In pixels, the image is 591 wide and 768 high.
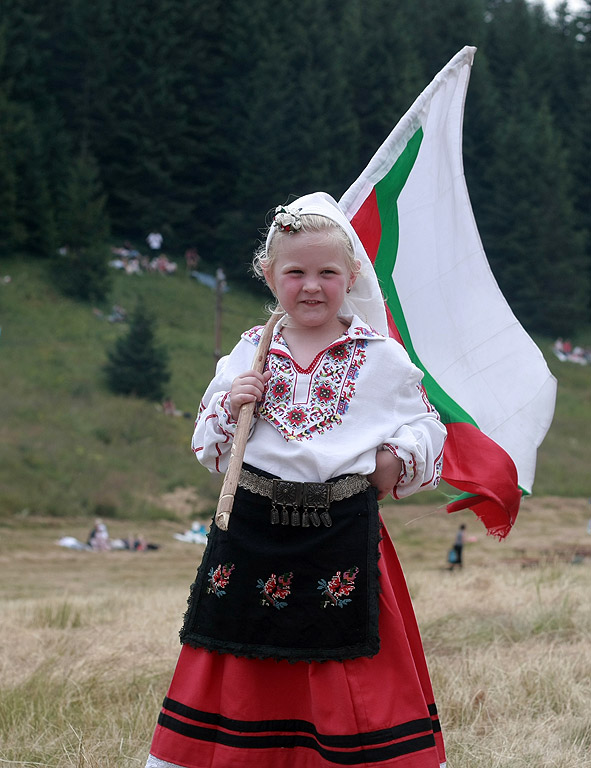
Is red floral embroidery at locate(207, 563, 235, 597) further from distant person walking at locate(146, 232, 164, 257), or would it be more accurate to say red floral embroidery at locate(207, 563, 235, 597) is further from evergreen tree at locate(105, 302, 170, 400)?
distant person walking at locate(146, 232, 164, 257)

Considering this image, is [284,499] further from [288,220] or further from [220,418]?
[288,220]

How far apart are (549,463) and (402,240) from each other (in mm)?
27632

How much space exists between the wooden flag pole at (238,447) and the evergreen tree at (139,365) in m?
26.3

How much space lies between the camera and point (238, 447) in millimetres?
2777

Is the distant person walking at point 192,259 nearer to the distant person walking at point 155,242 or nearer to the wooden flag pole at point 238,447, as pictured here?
the distant person walking at point 155,242

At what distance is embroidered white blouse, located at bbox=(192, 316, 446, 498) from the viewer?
2865 mm

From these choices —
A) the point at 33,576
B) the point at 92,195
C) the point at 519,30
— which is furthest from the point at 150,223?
the point at 33,576

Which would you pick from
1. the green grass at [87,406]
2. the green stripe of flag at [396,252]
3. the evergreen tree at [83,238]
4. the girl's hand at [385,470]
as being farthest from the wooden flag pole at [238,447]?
the evergreen tree at [83,238]

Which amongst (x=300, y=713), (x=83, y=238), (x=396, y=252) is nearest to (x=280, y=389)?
(x=300, y=713)

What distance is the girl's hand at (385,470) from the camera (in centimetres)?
290

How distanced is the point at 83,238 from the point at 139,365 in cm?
1231

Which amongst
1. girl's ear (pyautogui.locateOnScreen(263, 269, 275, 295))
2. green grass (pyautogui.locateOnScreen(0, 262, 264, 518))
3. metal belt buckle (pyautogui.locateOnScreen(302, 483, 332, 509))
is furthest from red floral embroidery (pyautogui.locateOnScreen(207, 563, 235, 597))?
green grass (pyautogui.locateOnScreen(0, 262, 264, 518))

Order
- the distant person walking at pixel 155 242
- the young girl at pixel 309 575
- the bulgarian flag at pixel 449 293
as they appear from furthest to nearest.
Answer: the distant person walking at pixel 155 242
the bulgarian flag at pixel 449 293
the young girl at pixel 309 575

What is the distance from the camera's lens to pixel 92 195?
41875 millimetres
